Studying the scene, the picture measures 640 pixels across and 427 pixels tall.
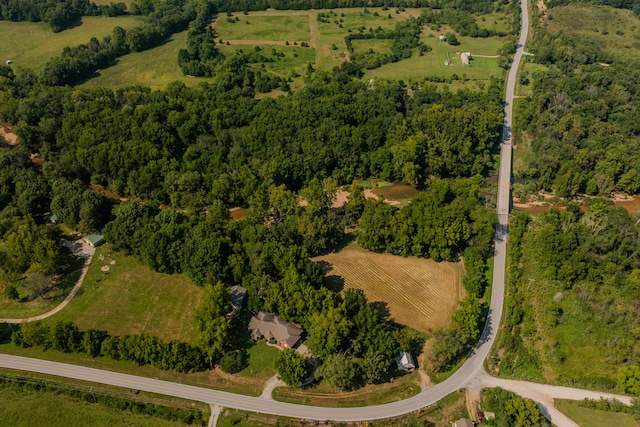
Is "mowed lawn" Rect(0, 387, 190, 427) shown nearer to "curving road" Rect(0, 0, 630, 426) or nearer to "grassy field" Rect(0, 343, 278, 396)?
"curving road" Rect(0, 0, 630, 426)

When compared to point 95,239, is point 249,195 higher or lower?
higher

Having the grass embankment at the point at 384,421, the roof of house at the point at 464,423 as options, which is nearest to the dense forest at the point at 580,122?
the grass embankment at the point at 384,421

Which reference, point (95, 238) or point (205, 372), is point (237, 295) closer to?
point (205, 372)

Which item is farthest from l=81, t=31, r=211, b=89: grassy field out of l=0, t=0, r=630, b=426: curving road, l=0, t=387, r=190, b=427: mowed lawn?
l=0, t=387, r=190, b=427: mowed lawn

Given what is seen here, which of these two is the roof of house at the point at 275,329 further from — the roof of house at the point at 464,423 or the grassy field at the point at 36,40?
the grassy field at the point at 36,40

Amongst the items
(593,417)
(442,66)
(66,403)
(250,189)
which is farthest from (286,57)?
(593,417)

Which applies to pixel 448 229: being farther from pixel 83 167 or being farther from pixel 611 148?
pixel 83 167

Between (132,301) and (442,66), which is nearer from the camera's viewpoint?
(132,301)
